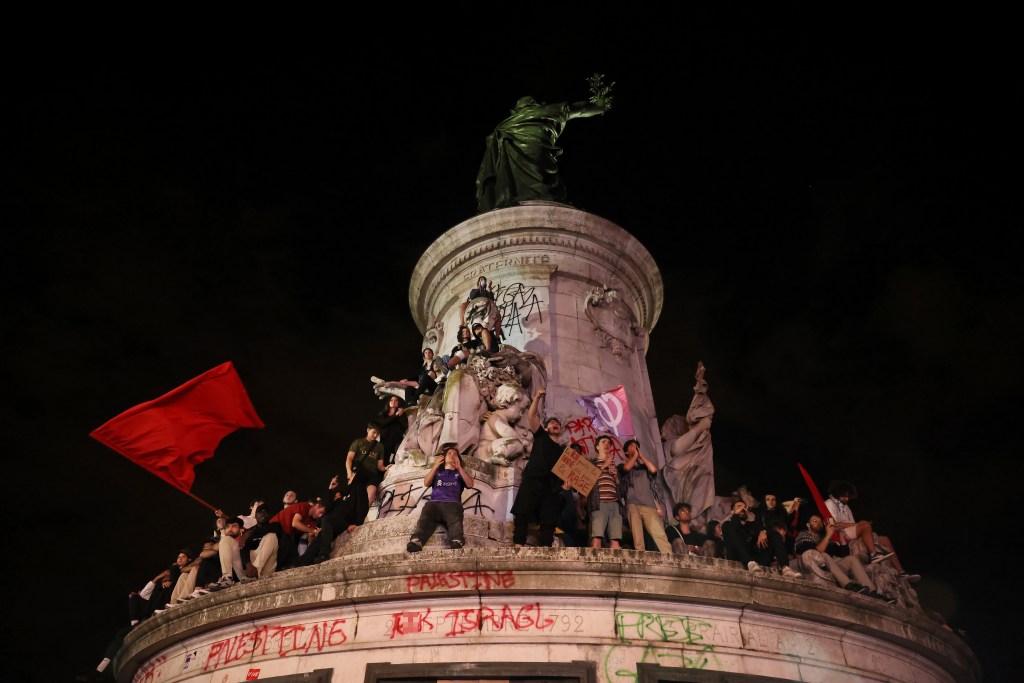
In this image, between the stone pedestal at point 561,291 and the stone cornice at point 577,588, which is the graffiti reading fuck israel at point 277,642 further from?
the stone pedestal at point 561,291

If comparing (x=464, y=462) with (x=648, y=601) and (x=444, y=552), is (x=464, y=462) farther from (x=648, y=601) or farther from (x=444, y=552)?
(x=648, y=601)

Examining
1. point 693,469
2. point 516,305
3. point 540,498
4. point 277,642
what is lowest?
point 277,642

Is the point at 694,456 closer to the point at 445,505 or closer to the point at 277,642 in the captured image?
the point at 445,505

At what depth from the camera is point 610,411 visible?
14961mm

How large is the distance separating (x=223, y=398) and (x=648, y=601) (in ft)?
31.6

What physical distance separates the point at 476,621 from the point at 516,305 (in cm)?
854

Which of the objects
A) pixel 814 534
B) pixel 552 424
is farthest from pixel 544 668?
pixel 814 534

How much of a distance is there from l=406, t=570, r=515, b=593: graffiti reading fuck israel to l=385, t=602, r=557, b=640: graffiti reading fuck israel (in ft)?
0.89

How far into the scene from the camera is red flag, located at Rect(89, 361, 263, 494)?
14.3m

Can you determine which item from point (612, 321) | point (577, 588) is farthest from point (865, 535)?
point (612, 321)

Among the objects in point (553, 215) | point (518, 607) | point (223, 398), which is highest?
point (553, 215)

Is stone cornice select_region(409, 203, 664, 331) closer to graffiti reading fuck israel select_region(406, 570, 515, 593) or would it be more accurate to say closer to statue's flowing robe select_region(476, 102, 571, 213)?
statue's flowing robe select_region(476, 102, 571, 213)

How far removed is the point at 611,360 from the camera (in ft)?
54.0

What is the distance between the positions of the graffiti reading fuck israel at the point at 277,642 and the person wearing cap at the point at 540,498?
8.41ft
